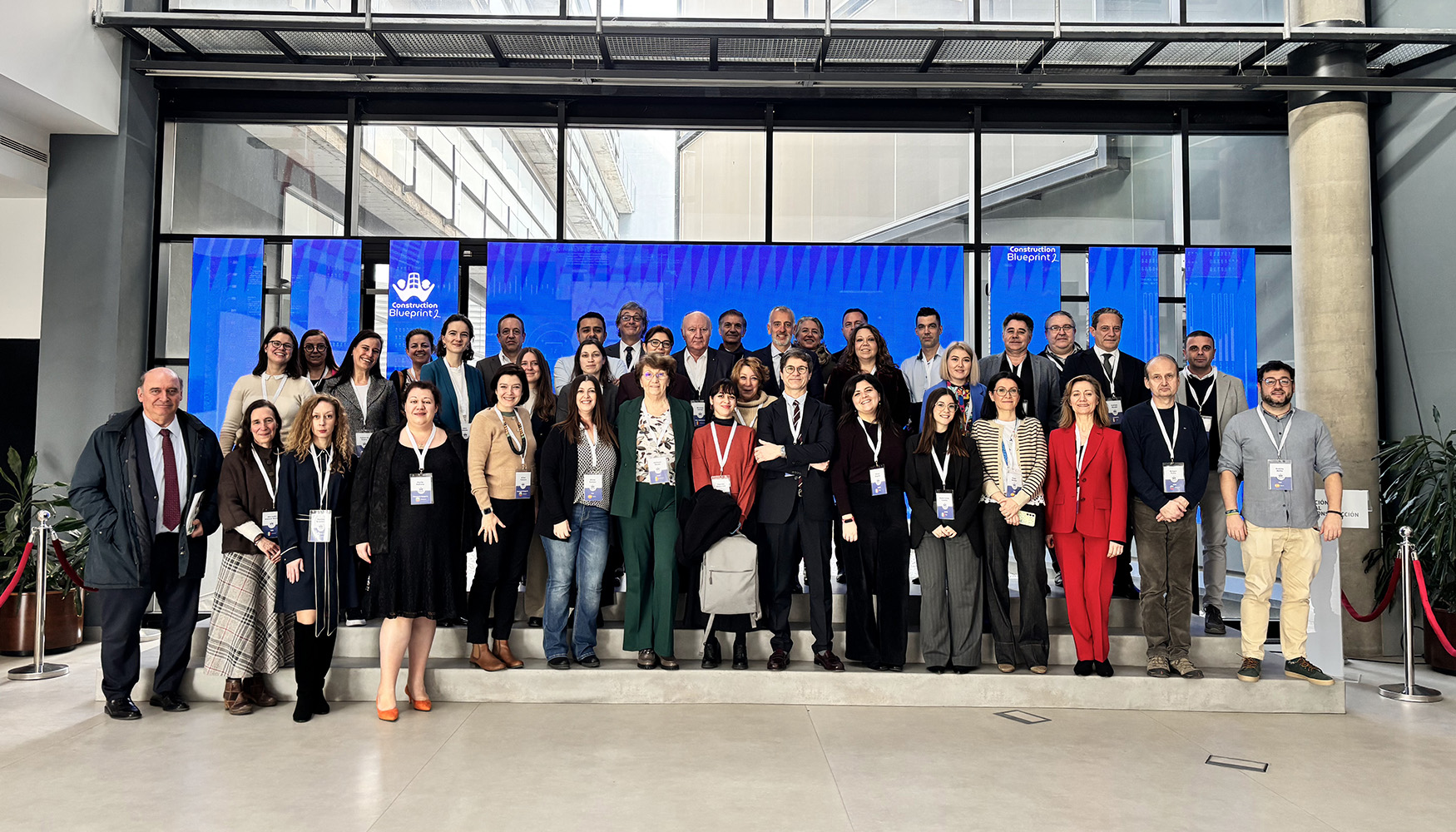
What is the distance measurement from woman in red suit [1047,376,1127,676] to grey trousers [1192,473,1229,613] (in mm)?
945

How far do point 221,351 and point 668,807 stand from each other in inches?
235

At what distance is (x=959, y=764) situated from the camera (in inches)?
149

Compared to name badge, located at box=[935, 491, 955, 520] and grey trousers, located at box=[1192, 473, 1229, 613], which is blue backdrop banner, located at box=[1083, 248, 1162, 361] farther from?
name badge, located at box=[935, 491, 955, 520]

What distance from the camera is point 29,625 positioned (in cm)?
577

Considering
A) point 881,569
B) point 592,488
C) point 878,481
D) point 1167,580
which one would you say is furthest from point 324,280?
point 1167,580

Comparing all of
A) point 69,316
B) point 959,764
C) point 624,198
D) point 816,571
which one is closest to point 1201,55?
point 624,198

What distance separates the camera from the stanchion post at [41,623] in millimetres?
5199

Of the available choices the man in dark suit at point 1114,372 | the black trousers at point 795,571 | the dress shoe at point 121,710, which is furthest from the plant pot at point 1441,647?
the dress shoe at point 121,710

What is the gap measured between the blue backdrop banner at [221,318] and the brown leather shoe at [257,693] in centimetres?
331

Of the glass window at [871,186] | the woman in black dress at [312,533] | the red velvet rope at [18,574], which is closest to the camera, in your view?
the woman in black dress at [312,533]

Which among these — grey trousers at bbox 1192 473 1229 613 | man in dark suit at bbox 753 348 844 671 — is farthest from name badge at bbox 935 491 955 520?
grey trousers at bbox 1192 473 1229 613

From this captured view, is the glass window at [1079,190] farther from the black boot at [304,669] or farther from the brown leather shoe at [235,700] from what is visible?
the brown leather shoe at [235,700]

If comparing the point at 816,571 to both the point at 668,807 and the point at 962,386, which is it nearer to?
the point at 962,386

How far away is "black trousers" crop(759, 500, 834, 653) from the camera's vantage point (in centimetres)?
480
